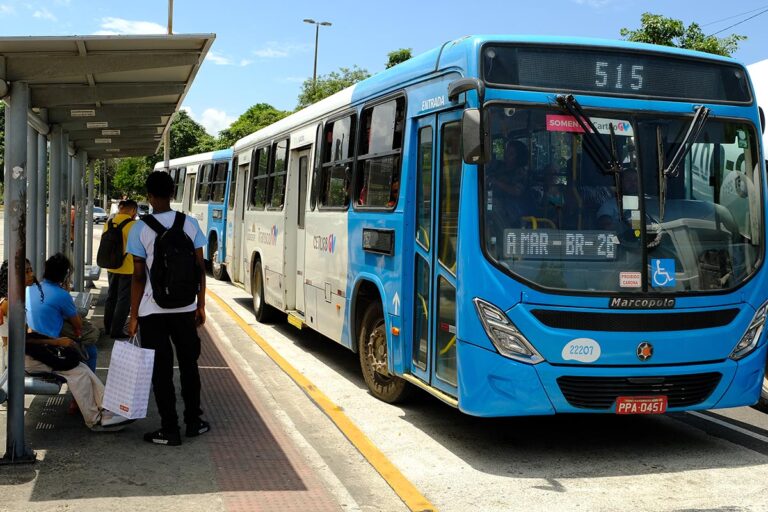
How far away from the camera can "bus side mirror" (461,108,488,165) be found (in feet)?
19.7

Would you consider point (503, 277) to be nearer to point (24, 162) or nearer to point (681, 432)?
point (681, 432)

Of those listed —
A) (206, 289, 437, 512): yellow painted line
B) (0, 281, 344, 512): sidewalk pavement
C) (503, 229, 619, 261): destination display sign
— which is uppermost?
(503, 229, 619, 261): destination display sign

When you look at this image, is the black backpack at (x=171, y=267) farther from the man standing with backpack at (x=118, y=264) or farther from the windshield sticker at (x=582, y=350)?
the man standing with backpack at (x=118, y=264)

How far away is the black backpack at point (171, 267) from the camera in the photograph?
20.8 ft

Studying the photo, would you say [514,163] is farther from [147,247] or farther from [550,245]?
[147,247]

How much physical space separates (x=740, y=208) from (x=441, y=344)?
2.46 meters

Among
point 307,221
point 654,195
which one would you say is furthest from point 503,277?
point 307,221

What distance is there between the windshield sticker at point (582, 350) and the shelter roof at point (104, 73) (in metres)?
3.22

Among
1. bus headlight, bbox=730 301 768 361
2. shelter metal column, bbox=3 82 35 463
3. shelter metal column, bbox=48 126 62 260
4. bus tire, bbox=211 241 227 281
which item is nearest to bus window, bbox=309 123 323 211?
shelter metal column, bbox=48 126 62 260

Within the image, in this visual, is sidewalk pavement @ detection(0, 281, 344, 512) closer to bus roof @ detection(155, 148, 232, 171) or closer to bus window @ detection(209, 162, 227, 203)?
bus window @ detection(209, 162, 227, 203)

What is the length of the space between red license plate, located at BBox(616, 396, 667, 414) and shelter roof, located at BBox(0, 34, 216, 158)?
3781 millimetres

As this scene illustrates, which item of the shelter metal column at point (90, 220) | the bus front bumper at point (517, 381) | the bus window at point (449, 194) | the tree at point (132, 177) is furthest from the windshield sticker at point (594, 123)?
the tree at point (132, 177)

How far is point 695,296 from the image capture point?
6.38m

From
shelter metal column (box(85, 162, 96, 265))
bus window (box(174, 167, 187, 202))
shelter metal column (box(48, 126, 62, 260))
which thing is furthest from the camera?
bus window (box(174, 167, 187, 202))
